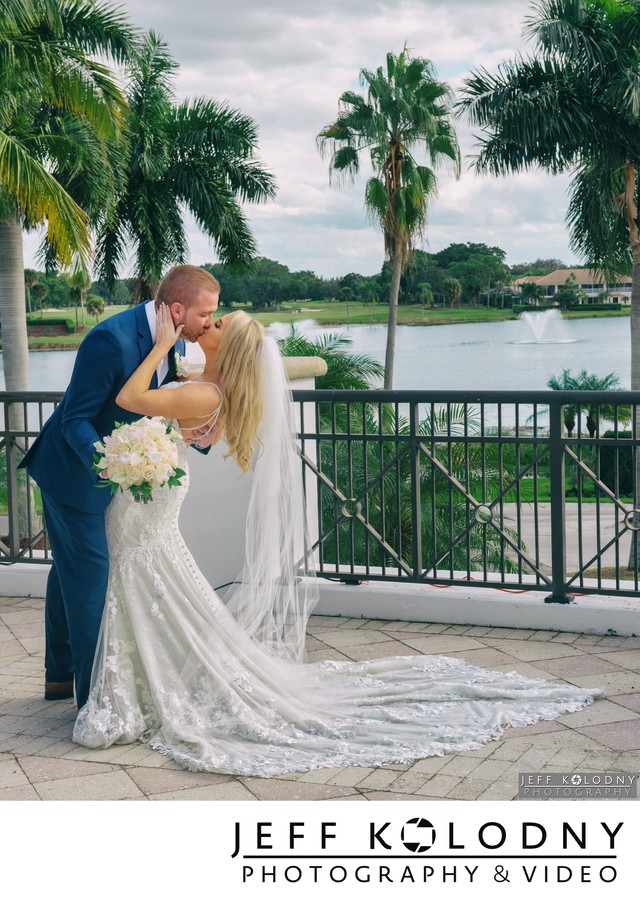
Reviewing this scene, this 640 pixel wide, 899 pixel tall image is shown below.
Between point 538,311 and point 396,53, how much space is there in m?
32.2

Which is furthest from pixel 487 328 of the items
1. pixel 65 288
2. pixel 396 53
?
pixel 65 288

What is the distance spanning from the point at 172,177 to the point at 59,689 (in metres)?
29.1

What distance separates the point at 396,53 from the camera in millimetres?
41812

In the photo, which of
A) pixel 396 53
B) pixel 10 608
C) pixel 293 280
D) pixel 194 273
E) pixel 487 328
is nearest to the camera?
pixel 194 273

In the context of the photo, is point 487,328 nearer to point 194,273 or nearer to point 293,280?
point 293,280

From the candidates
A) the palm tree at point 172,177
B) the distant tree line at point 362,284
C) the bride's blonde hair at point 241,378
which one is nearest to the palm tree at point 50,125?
the distant tree line at point 362,284

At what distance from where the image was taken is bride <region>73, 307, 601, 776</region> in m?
4.14

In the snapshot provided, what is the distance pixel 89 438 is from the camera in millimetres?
4199

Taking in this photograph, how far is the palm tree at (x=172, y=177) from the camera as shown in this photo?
31531 mm

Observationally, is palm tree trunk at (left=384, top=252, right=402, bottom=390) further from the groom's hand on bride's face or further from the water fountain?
the groom's hand on bride's face

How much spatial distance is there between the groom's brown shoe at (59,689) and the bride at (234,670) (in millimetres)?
532

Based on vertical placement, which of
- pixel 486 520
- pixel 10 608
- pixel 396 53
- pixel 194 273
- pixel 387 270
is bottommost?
pixel 10 608

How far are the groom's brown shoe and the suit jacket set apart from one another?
0.95 m

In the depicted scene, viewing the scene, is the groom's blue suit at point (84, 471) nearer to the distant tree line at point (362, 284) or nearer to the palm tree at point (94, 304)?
the distant tree line at point (362, 284)
